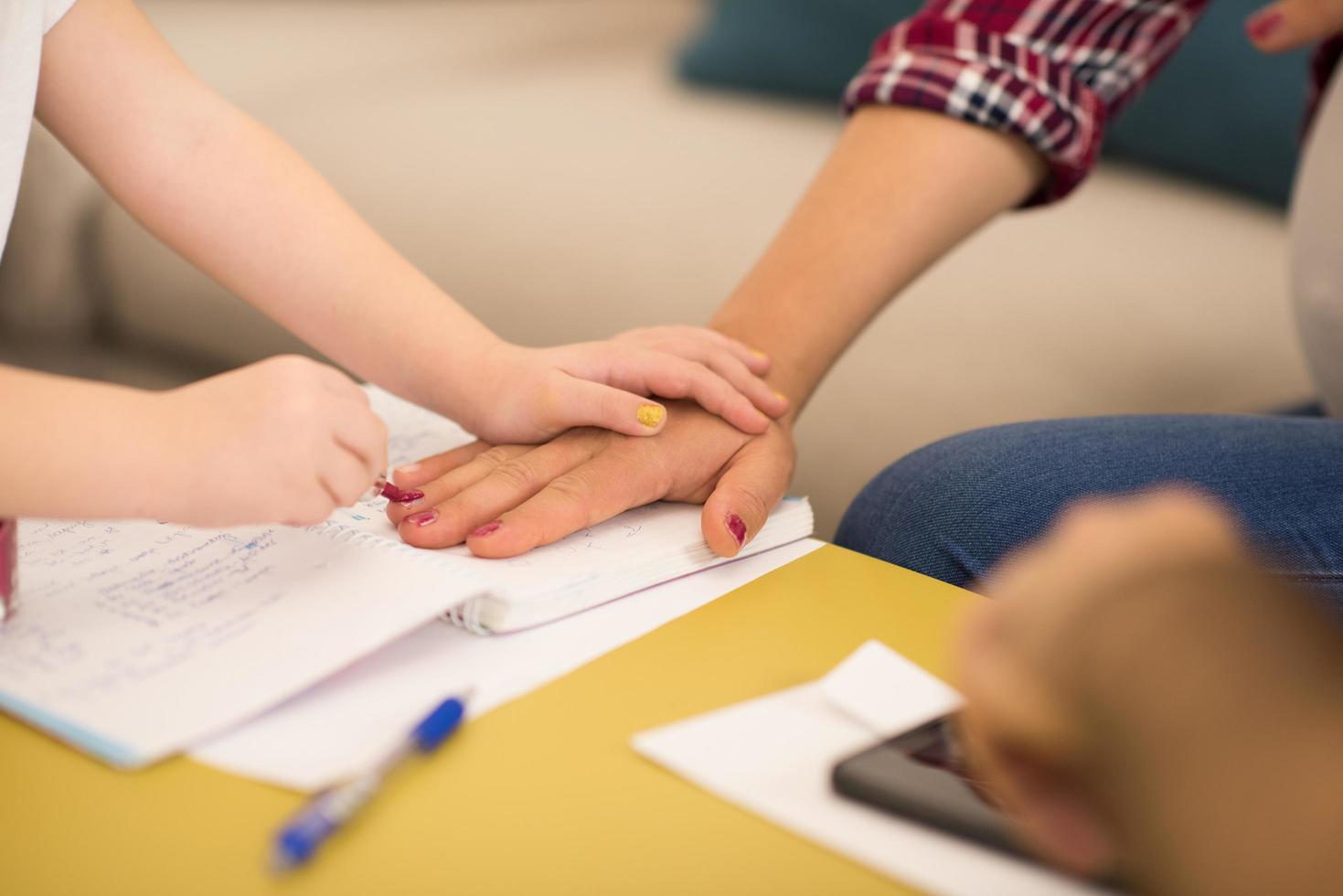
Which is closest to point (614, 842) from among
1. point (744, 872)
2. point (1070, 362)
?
point (744, 872)

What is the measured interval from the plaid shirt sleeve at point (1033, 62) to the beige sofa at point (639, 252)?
184mm

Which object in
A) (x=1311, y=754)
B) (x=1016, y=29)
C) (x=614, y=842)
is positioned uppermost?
(x=1016, y=29)

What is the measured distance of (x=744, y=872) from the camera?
38cm

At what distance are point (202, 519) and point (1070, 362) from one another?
858 mm

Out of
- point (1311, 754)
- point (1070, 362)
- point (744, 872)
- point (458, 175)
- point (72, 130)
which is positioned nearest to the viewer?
point (1311, 754)

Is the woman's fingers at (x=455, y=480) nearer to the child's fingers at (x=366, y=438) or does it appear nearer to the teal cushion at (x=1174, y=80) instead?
the child's fingers at (x=366, y=438)

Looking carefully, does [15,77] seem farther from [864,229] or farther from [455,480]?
[864,229]

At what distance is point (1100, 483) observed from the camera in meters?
0.65

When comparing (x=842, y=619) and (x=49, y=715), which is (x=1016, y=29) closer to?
(x=842, y=619)

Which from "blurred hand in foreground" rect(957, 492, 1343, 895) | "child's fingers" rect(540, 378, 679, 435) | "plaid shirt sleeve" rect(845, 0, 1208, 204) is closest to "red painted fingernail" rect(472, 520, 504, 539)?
"child's fingers" rect(540, 378, 679, 435)

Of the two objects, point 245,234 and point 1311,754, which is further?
point 245,234

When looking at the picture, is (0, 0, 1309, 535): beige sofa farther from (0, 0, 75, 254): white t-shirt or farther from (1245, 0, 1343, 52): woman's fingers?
(0, 0, 75, 254): white t-shirt

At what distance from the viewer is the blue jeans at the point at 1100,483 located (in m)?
0.63

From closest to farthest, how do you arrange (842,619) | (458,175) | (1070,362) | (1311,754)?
(1311,754) < (842,619) < (1070,362) < (458,175)
